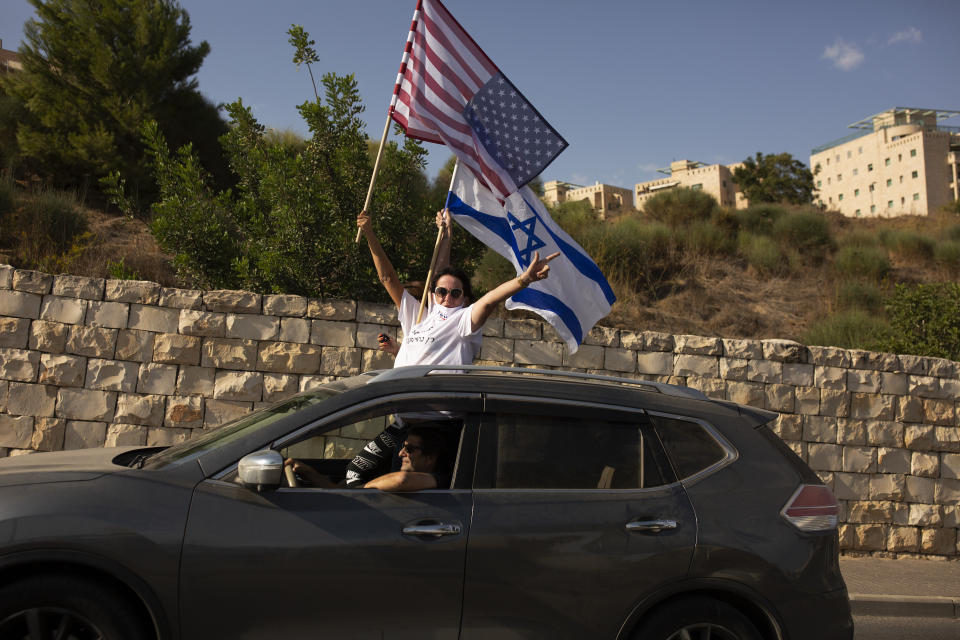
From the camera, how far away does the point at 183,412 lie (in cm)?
732

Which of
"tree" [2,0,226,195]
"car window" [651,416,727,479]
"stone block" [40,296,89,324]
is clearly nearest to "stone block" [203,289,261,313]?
"stone block" [40,296,89,324]

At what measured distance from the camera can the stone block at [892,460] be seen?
27.0 feet

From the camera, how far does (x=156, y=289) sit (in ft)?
24.2

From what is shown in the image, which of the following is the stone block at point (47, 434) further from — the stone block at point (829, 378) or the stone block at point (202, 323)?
the stone block at point (829, 378)

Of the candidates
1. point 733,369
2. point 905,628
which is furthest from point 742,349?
point 905,628

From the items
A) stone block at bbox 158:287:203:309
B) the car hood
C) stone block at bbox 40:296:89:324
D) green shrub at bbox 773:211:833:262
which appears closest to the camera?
the car hood

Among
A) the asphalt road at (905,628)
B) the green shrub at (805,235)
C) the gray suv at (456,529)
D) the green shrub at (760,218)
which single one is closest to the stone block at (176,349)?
the gray suv at (456,529)

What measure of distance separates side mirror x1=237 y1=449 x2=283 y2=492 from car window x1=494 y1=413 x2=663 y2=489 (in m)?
0.98

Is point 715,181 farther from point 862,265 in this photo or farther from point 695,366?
point 695,366

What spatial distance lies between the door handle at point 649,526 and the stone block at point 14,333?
6.94 meters

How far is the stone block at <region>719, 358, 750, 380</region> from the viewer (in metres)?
8.16

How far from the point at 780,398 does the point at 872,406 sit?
1.18 m

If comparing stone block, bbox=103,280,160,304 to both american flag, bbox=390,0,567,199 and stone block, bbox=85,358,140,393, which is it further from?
american flag, bbox=390,0,567,199

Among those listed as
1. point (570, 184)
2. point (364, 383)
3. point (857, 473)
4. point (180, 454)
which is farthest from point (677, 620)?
point (570, 184)
